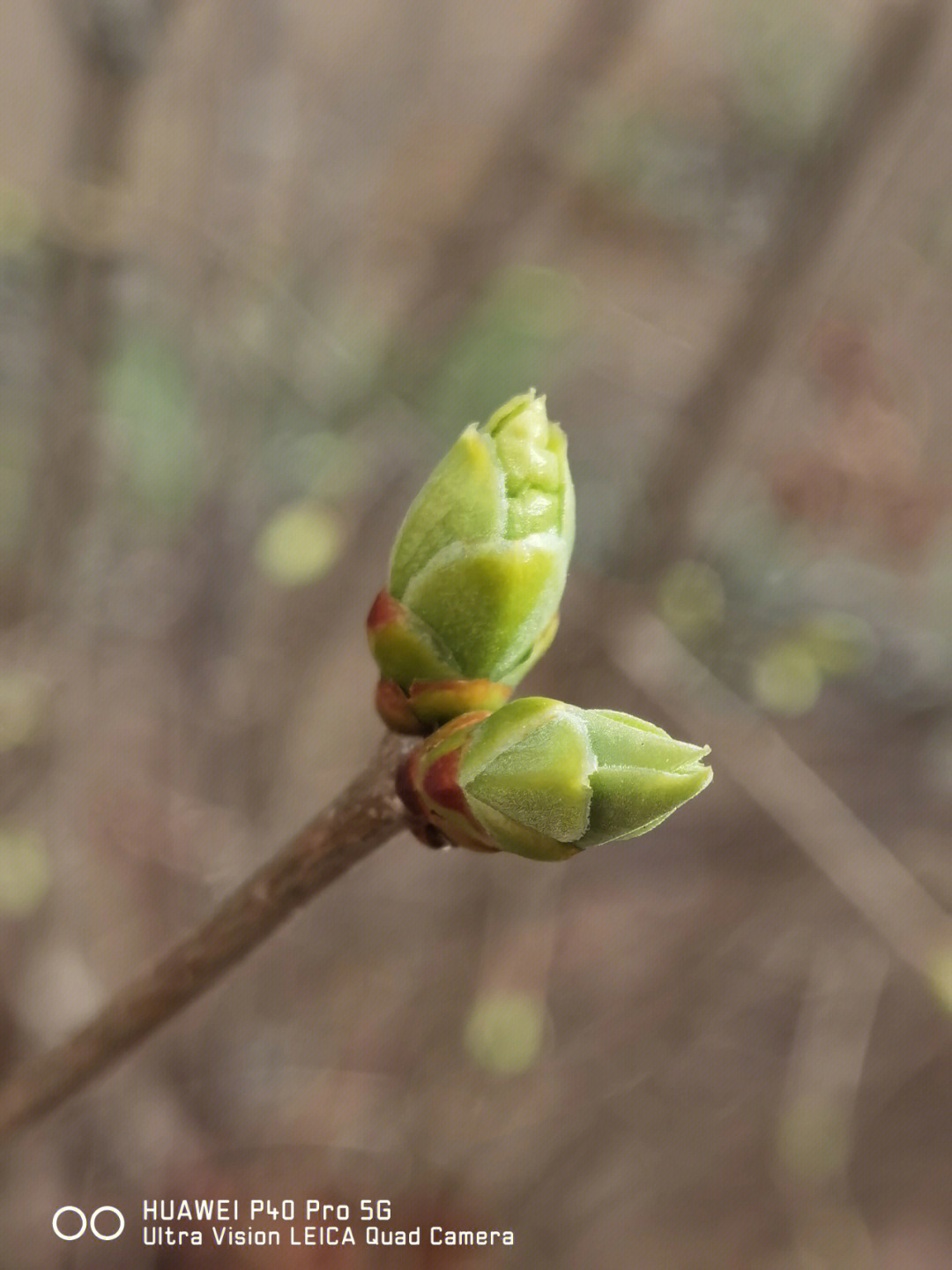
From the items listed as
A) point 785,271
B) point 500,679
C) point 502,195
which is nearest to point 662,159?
point 502,195

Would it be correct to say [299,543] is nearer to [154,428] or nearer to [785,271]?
[154,428]

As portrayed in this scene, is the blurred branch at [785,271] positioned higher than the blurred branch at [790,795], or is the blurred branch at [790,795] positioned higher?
the blurred branch at [785,271]

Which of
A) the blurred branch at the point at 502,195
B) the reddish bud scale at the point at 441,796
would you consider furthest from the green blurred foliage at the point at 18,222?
the reddish bud scale at the point at 441,796

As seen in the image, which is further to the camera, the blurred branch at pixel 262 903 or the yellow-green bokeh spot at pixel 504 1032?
the yellow-green bokeh spot at pixel 504 1032

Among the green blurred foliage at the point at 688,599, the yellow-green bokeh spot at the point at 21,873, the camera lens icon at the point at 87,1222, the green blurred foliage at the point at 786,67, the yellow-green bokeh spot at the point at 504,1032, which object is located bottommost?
the camera lens icon at the point at 87,1222

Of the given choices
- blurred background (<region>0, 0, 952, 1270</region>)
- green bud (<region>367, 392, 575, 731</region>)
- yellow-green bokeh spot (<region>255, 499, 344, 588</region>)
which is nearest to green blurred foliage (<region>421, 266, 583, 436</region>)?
blurred background (<region>0, 0, 952, 1270</region>)

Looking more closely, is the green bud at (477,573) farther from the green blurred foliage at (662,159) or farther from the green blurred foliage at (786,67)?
the green blurred foliage at (662,159)
